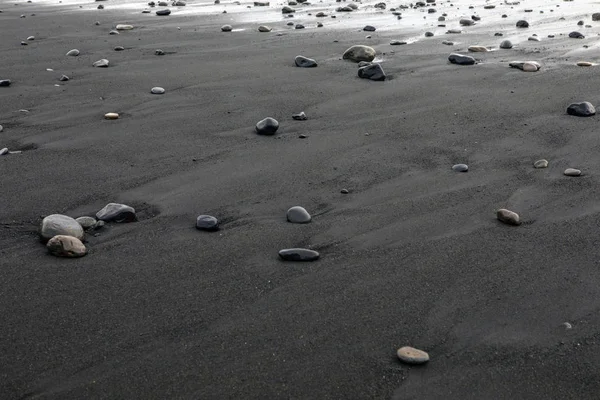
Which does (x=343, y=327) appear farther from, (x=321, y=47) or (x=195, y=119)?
(x=321, y=47)

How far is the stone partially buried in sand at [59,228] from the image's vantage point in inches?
113

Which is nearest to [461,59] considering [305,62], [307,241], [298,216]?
[305,62]

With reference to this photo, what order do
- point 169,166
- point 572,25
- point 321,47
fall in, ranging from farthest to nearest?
point 572,25 → point 321,47 → point 169,166

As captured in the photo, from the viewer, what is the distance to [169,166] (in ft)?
12.4

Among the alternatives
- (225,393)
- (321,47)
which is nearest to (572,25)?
(321,47)

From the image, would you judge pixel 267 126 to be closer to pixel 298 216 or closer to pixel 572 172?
pixel 298 216

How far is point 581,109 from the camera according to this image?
450 centimetres

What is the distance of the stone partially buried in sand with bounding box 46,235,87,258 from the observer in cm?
276

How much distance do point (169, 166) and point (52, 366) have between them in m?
1.79

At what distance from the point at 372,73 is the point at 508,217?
2.70 metres

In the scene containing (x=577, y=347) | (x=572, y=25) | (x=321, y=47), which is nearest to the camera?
(x=577, y=347)

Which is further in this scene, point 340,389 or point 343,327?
point 343,327

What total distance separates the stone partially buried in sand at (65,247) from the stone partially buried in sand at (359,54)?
393 centimetres

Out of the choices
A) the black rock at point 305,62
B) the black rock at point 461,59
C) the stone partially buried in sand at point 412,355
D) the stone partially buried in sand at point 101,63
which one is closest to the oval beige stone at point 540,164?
the stone partially buried in sand at point 412,355
